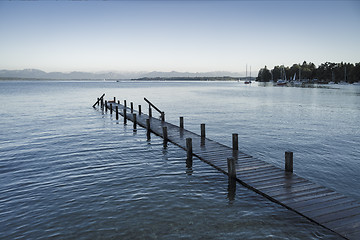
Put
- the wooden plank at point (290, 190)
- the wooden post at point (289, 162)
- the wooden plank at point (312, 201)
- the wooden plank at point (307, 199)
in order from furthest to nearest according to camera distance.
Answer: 1. the wooden post at point (289, 162)
2. the wooden plank at point (290, 190)
3. the wooden plank at point (307, 199)
4. the wooden plank at point (312, 201)

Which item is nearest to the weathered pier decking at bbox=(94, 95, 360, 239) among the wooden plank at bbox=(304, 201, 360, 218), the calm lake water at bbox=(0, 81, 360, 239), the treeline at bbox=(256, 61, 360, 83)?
the wooden plank at bbox=(304, 201, 360, 218)

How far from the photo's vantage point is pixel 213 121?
111ft

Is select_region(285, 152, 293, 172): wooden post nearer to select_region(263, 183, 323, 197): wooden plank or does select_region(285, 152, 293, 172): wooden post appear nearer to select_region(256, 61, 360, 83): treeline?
select_region(263, 183, 323, 197): wooden plank

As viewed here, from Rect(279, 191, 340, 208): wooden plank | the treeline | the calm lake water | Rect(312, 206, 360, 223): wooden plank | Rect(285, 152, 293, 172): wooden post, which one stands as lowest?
the calm lake water

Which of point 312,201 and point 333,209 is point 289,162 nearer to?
point 312,201

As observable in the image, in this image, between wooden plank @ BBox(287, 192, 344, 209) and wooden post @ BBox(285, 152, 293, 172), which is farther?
wooden post @ BBox(285, 152, 293, 172)

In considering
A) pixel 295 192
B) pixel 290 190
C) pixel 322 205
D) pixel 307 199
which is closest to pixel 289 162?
pixel 290 190

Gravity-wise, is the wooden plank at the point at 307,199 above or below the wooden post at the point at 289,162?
below

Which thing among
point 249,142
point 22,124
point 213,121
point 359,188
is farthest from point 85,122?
point 359,188

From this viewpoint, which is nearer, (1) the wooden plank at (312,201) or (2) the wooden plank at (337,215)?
(2) the wooden plank at (337,215)

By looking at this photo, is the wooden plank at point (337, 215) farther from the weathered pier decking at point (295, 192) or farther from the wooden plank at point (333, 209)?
the wooden plank at point (333, 209)

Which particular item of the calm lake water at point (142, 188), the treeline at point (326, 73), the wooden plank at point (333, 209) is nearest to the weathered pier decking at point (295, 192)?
the wooden plank at point (333, 209)

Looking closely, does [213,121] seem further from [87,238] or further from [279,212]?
[87,238]

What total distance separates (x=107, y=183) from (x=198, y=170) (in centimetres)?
490
